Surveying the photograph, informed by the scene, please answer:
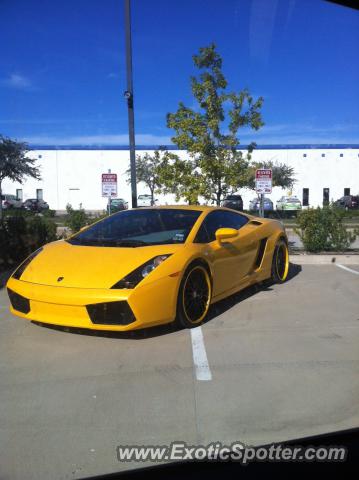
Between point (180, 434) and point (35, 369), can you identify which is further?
point (35, 369)

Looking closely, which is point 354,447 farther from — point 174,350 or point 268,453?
point 174,350

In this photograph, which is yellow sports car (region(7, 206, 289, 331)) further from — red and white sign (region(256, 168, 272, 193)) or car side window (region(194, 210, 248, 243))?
red and white sign (region(256, 168, 272, 193))

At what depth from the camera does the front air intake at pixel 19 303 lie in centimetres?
422

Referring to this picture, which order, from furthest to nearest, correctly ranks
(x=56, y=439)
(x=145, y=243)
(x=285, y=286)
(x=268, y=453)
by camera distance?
1. (x=285, y=286)
2. (x=145, y=243)
3. (x=56, y=439)
4. (x=268, y=453)

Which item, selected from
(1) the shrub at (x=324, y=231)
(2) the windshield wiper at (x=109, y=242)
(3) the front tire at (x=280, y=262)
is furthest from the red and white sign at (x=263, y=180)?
(2) the windshield wiper at (x=109, y=242)

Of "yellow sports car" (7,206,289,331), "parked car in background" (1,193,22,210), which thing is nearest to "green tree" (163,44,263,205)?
"yellow sports car" (7,206,289,331)

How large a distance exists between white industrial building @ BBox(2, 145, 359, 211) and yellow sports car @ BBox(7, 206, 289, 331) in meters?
42.1

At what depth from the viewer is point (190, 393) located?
3207 mm

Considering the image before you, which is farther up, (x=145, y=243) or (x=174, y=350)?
(x=145, y=243)

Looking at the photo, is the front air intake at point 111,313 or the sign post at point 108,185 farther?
the sign post at point 108,185

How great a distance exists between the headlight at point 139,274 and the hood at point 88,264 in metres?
0.04

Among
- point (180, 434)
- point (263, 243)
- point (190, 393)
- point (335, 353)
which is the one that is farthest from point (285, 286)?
point (180, 434)

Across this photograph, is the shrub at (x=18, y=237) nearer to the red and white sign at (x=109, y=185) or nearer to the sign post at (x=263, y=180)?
the red and white sign at (x=109, y=185)

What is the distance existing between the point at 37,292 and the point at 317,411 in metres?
2.54
